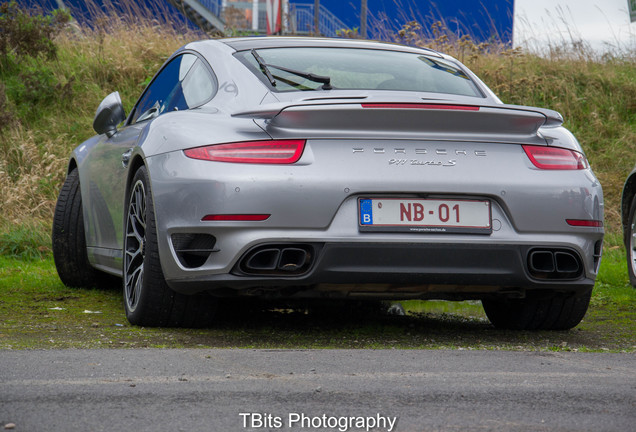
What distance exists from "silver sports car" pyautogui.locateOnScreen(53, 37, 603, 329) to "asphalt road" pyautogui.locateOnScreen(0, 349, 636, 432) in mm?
451

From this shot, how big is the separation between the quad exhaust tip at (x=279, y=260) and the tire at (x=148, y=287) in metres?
0.50

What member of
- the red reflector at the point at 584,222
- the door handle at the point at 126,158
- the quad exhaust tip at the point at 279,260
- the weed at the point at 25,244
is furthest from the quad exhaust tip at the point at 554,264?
the weed at the point at 25,244

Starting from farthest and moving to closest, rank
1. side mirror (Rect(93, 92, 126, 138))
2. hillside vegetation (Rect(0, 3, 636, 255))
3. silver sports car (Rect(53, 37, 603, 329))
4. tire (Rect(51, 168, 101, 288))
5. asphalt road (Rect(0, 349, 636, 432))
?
hillside vegetation (Rect(0, 3, 636, 255)) → tire (Rect(51, 168, 101, 288)) → side mirror (Rect(93, 92, 126, 138)) → silver sports car (Rect(53, 37, 603, 329)) → asphalt road (Rect(0, 349, 636, 432))

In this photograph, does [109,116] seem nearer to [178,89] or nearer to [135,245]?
[178,89]

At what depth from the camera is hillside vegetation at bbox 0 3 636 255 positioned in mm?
10867

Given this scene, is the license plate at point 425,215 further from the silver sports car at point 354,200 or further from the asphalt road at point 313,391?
the asphalt road at point 313,391

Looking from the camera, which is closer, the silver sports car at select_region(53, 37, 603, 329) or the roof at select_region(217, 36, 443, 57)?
the silver sports car at select_region(53, 37, 603, 329)

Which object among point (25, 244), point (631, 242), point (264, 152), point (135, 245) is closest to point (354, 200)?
point (264, 152)

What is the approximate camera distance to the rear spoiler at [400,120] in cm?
376

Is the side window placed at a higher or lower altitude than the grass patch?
higher

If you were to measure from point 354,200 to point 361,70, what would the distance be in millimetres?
1008

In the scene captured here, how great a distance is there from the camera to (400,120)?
382 cm

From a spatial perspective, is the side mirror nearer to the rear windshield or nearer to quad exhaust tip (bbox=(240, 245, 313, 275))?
the rear windshield

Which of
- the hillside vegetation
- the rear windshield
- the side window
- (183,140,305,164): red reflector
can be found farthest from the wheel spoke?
the hillside vegetation
